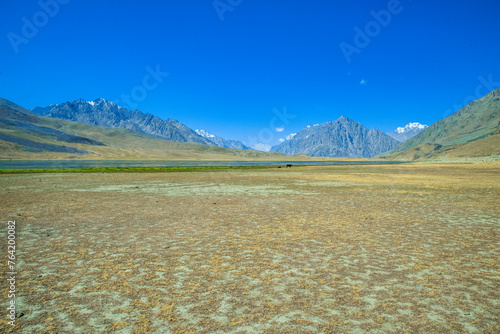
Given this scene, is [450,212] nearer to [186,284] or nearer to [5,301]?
[186,284]

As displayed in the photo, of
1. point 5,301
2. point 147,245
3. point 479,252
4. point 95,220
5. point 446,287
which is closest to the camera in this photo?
point 5,301

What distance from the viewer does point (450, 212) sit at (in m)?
13.6

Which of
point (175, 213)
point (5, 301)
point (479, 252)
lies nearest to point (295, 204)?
point (175, 213)

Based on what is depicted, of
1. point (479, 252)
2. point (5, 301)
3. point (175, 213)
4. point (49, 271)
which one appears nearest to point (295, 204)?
point (175, 213)

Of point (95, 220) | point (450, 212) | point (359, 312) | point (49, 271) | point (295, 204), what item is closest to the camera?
point (359, 312)

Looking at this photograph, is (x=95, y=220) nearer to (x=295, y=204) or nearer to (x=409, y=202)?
(x=295, y=204)

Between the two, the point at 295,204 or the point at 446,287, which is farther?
the point at 295,204

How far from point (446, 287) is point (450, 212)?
994 centimetres

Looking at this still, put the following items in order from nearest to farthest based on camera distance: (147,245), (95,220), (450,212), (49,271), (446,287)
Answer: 1. (446,287)
2. (49,271)
3. (147,245)
4. (95,220)
5. (450,212)

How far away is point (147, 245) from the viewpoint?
27.5 ft

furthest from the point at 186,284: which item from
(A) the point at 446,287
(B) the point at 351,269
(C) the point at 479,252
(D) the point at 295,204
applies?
(D) the point at 295,204

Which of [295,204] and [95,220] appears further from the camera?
[295,204]

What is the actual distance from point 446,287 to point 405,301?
4.03ft

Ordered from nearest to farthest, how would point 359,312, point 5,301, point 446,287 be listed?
point 359,312
point 5,301
point 446,287
